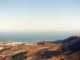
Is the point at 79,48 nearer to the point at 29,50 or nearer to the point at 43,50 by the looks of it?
the point at 43,50

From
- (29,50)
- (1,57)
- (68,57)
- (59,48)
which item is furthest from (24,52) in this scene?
(68,57)

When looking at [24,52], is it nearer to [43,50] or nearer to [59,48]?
[43,50]

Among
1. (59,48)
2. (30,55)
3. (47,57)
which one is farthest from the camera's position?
(59,48)

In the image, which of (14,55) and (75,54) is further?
(14,55)

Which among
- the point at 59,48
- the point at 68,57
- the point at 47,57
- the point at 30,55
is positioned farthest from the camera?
the point at 59,48

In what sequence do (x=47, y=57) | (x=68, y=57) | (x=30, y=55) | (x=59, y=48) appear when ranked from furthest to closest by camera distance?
1. (x=59, y=48)
2. (x=30, y=55)
3. (x=47, y=57)
4. (x=68, y=57)

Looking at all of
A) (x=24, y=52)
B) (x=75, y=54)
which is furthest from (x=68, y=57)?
(x=24, y=52)

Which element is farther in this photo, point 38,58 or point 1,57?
point 1,57

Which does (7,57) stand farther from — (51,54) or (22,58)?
(51,54)
